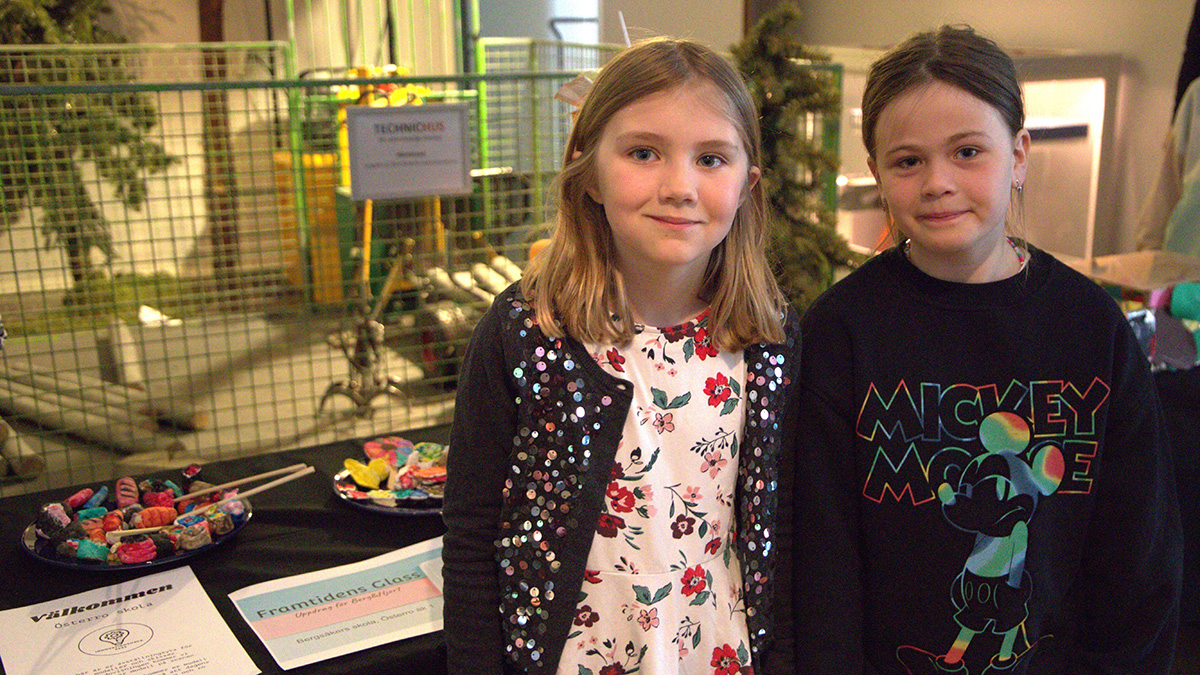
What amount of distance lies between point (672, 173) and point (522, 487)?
1.24ft

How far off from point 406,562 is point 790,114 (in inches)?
45.2

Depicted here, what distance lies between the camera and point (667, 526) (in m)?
1.05

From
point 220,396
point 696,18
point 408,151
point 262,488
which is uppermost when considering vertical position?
point 696,18

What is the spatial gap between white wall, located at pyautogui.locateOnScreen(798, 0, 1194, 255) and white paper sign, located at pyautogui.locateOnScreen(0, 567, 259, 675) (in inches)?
97.6

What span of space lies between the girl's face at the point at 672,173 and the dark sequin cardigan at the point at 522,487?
15 centimetres

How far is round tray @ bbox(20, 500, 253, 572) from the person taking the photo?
1.17 m

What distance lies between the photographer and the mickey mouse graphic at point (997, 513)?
1100 millimetres

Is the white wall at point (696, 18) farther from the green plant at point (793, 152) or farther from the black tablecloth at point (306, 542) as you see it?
the black tablecloth at point (306, 542)

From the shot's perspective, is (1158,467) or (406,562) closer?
(1158,467)

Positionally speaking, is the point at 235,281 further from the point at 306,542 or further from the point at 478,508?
the point at 478,508

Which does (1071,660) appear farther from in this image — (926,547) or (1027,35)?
(1027,35)

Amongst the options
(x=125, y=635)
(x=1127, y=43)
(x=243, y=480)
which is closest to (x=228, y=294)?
(x=243, y=480)

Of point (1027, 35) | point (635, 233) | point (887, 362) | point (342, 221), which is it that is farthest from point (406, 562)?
point (1027, 35)

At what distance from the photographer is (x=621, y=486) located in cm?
105
